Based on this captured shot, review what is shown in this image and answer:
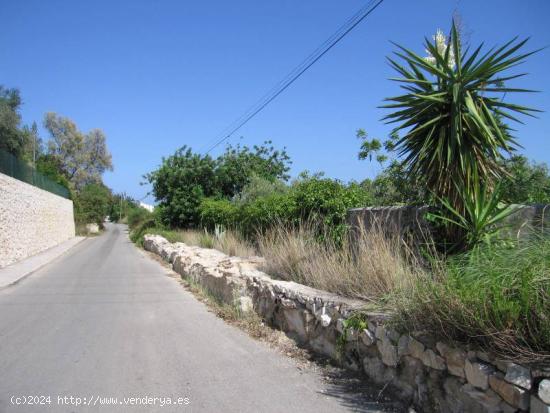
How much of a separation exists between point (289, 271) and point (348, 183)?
3.31 m

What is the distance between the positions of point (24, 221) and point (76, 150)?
56.1 meters

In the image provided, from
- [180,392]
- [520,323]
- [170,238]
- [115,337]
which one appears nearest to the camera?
[520,323]

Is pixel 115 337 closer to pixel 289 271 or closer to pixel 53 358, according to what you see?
pixel 53 358

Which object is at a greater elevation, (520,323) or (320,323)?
(520,323)

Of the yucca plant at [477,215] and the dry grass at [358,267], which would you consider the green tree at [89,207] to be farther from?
the yucca plant at [477,215]

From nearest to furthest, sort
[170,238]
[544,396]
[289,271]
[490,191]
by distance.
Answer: [544,396] → [490,191] → [289,271] → [170,238]

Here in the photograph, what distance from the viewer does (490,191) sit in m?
→ 6.32

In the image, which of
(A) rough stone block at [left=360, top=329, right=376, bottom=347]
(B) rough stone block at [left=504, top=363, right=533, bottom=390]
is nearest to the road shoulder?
(A) rough stone block at [left=360, top=329, right=376, bottom=347]

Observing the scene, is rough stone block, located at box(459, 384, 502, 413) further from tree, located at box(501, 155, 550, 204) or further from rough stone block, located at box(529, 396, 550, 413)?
tree, located at box(501, 155, 550, 204)

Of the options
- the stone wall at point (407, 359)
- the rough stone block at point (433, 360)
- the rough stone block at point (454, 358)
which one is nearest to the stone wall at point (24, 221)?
the stone wall at point (407, 359)

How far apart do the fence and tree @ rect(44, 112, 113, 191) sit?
39.4 m

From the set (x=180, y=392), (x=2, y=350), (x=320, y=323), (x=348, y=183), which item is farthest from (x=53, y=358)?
(x=348, y=183)

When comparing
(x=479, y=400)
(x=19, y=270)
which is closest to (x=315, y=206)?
(x=479, y=400)

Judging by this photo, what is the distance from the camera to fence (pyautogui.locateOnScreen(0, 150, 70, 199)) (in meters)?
21.4
